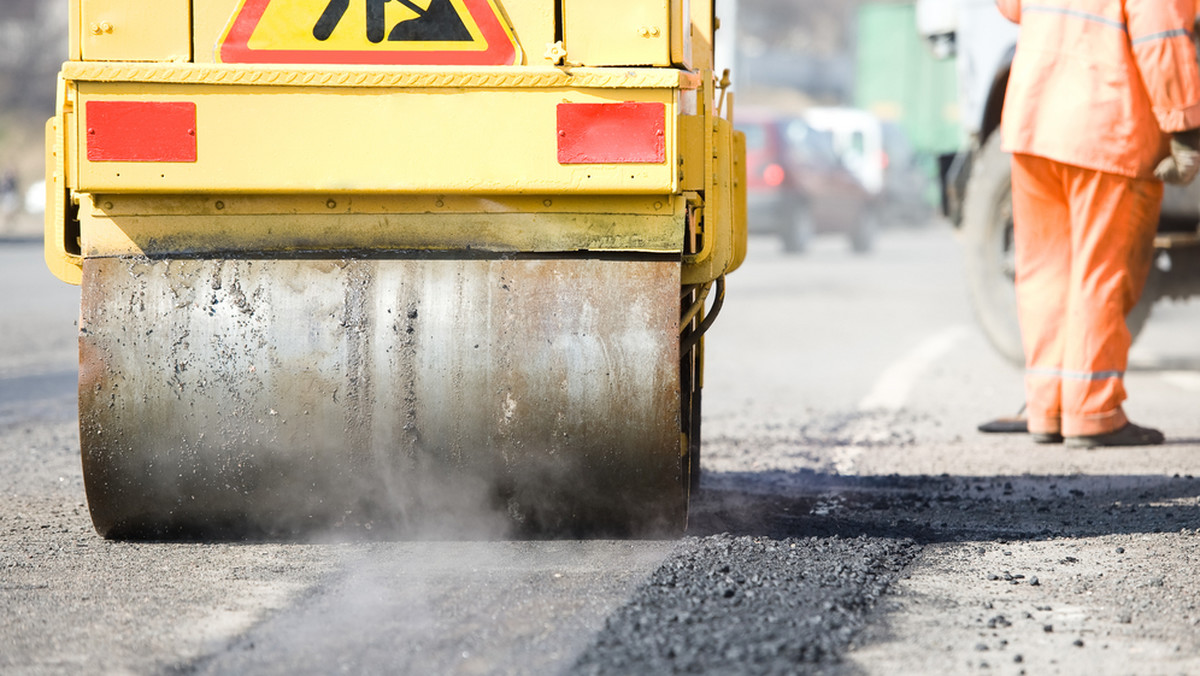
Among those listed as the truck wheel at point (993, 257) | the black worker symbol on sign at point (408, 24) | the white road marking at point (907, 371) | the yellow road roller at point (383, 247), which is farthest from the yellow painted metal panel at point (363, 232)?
the truck wheel at point (993, 257)

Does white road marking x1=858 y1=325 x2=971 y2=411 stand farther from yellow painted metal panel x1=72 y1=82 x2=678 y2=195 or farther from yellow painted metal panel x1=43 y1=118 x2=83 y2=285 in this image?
yellow painted metal panel x1=43 y1=118 x2=83 y2=285

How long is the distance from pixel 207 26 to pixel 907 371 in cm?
553

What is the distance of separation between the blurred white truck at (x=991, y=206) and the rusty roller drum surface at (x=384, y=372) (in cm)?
437

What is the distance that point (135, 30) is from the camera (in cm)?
363

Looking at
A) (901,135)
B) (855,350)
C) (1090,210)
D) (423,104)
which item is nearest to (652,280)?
(423,104)

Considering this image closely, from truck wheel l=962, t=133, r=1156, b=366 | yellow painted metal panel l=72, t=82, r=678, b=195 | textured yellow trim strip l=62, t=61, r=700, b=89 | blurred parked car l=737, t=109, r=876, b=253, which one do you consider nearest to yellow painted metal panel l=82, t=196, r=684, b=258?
yellow painted metal panel l=72, t=82, r=678, b=195

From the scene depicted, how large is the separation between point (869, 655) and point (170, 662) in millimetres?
1248

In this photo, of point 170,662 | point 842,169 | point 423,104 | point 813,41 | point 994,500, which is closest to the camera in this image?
point 170,662

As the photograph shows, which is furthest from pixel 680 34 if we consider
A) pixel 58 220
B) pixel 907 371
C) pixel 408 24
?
pixel 907 371

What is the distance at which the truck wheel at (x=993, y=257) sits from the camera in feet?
25.7

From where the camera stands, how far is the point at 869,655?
2.98 meters

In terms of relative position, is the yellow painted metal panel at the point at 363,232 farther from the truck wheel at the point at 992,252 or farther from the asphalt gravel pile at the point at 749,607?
the truck wheel at the point at 992,252

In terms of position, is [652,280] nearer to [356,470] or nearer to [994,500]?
[356,470]

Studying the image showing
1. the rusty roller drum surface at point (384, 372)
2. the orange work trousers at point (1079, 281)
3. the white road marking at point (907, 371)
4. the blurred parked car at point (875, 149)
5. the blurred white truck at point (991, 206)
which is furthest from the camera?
the blurred parked car at point (875, 149)
